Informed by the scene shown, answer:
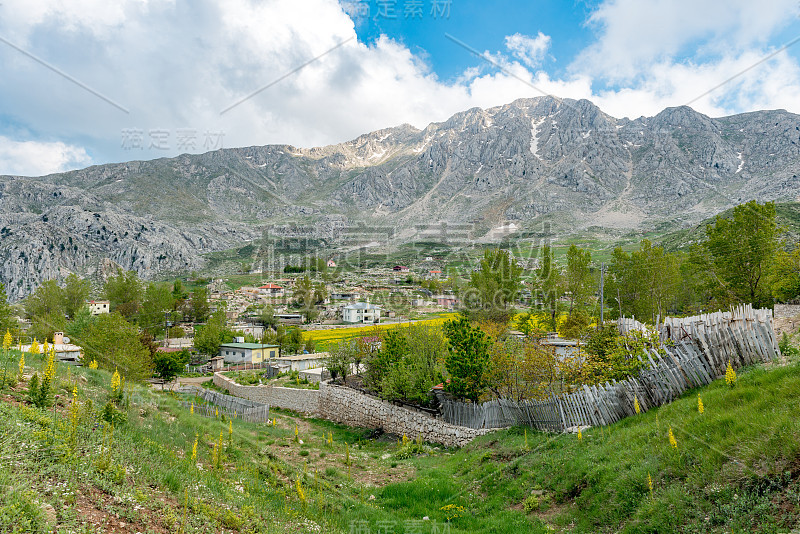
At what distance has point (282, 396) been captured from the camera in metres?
32.3

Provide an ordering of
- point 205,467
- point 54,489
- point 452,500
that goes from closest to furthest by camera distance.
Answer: point 54,489 < point 205,467 < point 452,500

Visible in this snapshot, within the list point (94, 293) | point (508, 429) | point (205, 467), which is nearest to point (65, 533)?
point (205, 467)

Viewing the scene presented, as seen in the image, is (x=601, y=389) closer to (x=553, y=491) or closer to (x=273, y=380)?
(x=553, y=491)

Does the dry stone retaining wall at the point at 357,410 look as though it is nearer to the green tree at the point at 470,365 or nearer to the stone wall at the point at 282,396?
the stone wall at the point at 282,396

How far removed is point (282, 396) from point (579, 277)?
114 feet

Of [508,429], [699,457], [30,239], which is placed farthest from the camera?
[30,239]

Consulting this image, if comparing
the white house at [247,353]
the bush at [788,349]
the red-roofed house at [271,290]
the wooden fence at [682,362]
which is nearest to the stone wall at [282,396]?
the white house at [247,353]

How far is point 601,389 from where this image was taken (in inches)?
478

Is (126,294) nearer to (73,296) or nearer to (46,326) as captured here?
(73,296)

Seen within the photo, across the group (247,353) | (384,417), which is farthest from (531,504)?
(247,353)

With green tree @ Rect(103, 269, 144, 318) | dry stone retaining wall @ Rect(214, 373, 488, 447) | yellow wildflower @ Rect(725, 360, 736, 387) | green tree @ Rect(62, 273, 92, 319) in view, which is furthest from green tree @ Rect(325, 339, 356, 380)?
green tree @ Rect(62, 273, 92, 319)

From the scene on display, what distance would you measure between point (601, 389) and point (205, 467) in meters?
11.7

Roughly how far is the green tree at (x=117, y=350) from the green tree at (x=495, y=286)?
37320mm

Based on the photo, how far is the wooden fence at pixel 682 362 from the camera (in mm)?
9828
